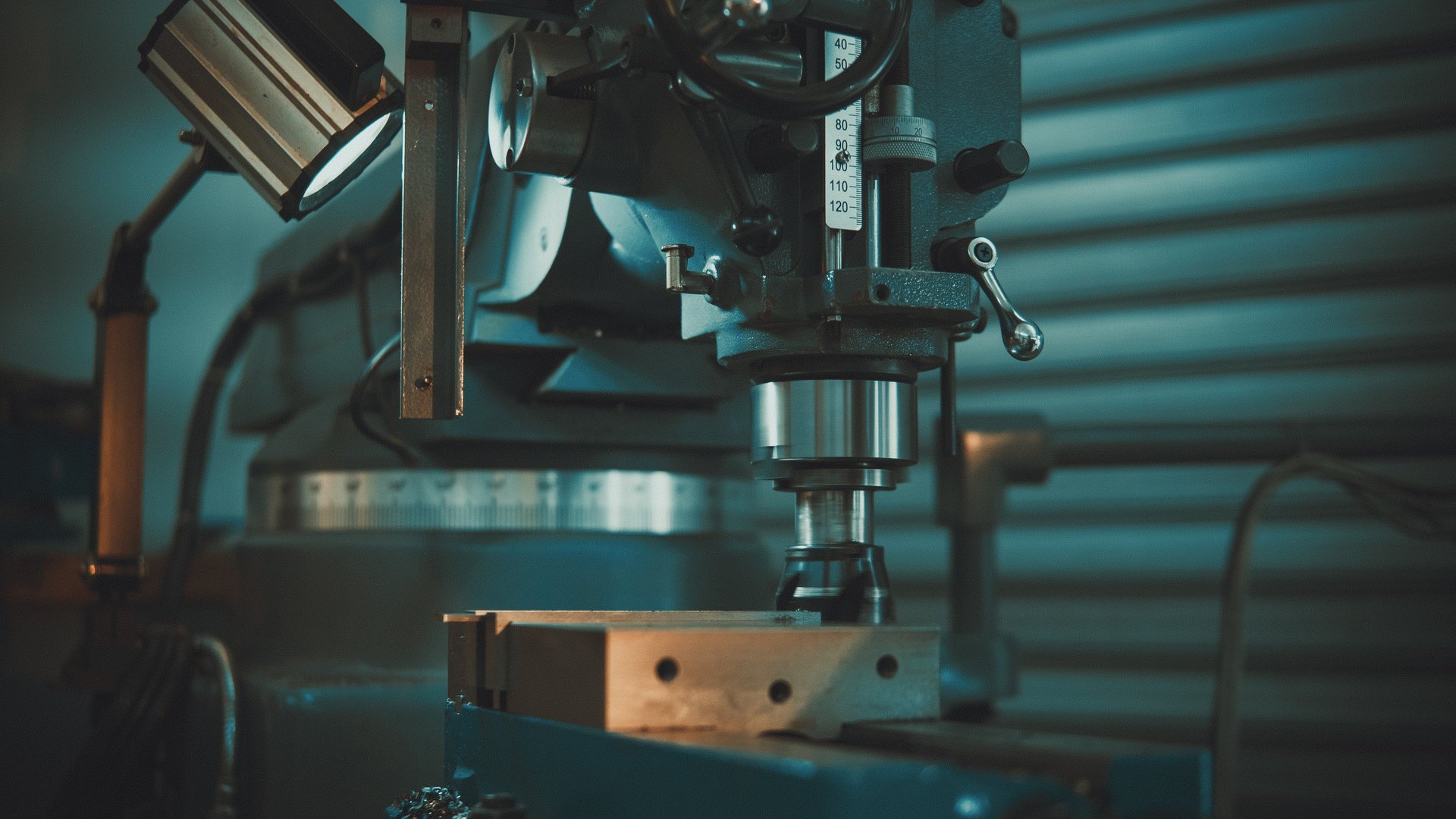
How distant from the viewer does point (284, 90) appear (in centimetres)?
95

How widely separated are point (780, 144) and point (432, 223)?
268mm

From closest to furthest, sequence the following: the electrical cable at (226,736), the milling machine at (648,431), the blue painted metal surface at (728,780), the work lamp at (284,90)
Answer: the blue painted metal surface at (728,780) < the milling machine at (648,431) < the work lamp at (284,90) < the electrical cable at (226,736)

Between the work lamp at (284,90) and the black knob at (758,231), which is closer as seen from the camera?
the black knob at (758,231)

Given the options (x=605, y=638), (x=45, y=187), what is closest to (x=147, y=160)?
(x=45, y=187)

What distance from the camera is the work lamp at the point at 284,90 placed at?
93 centimetres

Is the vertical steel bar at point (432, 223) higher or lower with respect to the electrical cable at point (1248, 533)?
higher

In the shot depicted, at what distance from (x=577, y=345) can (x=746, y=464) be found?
351mm

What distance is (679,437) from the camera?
4.41 feet

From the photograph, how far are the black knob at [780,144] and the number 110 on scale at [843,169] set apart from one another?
14 mm

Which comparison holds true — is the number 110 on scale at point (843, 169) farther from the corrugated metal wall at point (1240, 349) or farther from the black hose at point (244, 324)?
the corrugated metal wall at point (1240, 349)

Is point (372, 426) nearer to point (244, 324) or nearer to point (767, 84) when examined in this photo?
point (244, 324)

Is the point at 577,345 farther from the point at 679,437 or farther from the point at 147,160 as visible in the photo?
the point at 147,160

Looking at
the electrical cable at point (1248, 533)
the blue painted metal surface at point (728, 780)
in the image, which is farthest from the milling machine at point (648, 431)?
the electrical cable at point (1248, 533)

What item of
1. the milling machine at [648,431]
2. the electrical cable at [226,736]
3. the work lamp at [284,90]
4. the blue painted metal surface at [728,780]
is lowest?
the electrical cable at [226,736]
